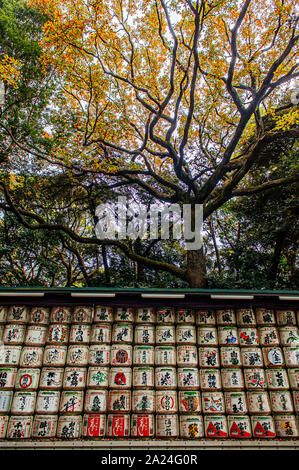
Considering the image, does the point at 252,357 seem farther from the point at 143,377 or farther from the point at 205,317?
the point at 143,377

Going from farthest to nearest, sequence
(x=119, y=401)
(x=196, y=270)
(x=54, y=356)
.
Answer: (x=196, y=270) → (x=54, y=356) → (x=119, y=401)

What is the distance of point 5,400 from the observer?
3.96m

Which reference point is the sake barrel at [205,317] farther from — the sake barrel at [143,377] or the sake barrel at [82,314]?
the sake barrel at [82,314]

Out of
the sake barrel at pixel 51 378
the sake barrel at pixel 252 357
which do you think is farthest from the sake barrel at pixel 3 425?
the sake barrel at pixel 252 357

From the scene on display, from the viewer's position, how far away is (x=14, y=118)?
9680mm

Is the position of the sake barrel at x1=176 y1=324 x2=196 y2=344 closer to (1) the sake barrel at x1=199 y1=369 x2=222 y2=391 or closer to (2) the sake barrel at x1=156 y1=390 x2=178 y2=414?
(1) the sake barrel at x1=199 y1=369 x2=222 y2=391

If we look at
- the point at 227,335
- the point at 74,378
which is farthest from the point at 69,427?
the point at 227,335

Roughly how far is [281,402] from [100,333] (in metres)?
3.02

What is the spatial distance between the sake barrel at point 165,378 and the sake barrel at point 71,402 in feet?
3.88

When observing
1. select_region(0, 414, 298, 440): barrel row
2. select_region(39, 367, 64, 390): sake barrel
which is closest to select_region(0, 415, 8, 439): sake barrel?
select_region(0, 414, 298, 440): barrel row

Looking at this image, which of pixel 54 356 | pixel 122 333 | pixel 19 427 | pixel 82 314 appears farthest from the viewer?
pixel 82 314

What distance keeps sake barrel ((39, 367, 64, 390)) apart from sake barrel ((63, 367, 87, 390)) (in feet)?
0.27
